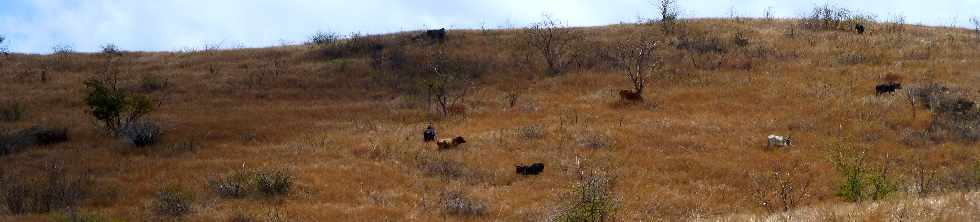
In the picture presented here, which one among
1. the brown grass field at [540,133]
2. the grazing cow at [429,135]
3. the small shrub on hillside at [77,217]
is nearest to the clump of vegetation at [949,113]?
the brown grass field at [540,133]

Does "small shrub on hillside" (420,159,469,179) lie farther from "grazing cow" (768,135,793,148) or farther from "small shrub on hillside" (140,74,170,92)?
"small shrub on hillside" (140,74,170,92)

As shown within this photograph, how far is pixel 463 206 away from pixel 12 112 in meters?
19.2

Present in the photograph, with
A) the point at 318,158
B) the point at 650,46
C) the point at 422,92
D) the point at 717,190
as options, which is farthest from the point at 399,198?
the point at 650,46

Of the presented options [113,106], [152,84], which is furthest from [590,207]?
[152,84]

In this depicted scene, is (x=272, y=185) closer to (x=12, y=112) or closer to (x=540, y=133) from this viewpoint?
(x=540, y=133)

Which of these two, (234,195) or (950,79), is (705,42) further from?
(234,195)

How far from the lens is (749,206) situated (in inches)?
605

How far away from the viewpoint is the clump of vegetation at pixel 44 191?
48.4 ft

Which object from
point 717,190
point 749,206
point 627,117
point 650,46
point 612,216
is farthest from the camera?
point 650,46

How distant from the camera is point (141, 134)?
21516mm

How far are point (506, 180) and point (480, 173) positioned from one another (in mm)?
810

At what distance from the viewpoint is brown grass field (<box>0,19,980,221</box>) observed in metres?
15.3

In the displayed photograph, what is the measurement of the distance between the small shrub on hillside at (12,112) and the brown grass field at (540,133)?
47cm

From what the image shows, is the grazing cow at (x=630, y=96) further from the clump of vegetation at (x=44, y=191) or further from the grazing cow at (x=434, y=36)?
the clump of vegetation at (x=44, y=191)
